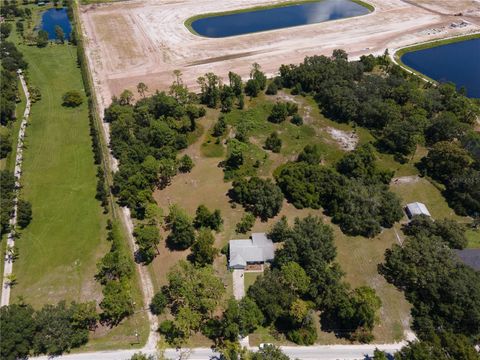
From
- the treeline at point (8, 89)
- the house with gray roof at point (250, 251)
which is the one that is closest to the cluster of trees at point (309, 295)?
the house with gray roof at point (250, 251)

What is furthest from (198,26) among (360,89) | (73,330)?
(73,330)

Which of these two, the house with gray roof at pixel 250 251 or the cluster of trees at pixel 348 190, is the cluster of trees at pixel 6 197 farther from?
the cluster of trees at pixel 348 190

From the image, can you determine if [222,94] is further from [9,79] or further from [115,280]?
[9,79]

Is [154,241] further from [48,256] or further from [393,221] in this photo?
[393,221]

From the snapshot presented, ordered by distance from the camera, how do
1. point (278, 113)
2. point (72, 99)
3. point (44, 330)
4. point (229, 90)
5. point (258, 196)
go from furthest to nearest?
point (229, 90) → point (72, 99) → point (278, 113) → point (258, 196) → point (44, 330)

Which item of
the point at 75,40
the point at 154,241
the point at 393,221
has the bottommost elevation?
the point at 393,221

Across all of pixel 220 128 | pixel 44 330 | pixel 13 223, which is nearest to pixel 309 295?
pixel 44 330
